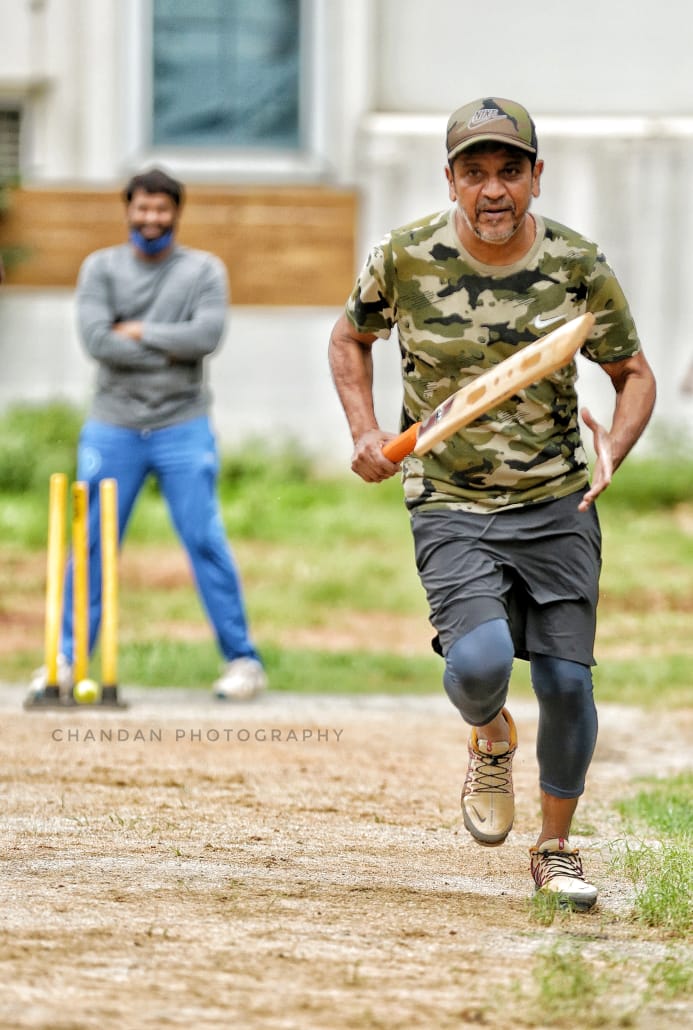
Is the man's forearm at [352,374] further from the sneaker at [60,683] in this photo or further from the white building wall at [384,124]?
the white building wall at [384,124]

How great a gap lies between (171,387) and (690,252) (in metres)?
8.87

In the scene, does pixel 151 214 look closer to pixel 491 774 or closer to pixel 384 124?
pixel 491 774

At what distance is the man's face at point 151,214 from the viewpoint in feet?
30.0

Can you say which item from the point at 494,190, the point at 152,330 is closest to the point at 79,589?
the point at 152,330

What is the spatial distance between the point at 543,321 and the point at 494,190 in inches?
14.7

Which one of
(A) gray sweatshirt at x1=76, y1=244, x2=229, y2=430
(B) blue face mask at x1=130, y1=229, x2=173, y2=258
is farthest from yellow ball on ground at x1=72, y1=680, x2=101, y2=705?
(B) blue face mask at x1=130, y1=229, x2=173, y2=258

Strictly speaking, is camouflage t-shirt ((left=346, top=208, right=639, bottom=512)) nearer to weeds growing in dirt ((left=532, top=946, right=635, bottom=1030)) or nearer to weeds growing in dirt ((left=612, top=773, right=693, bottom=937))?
weeds growing in dirt ((left=612, top=773, right=693, bottom=937))

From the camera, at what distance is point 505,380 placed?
188 inches

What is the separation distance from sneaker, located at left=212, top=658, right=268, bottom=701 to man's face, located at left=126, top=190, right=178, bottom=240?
2.18 meters

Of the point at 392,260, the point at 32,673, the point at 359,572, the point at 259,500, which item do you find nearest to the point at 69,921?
the point at 392,260

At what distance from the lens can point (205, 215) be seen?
1636 cm

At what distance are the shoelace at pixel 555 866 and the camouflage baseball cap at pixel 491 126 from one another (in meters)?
1.93

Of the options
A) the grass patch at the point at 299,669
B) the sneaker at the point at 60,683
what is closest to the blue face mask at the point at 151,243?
the sneaker at the point at 60,683

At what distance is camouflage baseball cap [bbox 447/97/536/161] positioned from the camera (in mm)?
4902
